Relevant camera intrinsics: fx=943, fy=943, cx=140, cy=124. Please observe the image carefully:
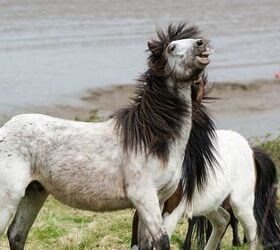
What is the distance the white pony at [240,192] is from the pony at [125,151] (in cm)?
117

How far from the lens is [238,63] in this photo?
18109 millimetres

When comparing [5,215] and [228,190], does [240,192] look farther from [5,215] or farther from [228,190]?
[5,215]

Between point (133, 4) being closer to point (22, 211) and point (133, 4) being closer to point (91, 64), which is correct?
point (91, 64)

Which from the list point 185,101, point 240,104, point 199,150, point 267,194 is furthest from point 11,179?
point 240,104

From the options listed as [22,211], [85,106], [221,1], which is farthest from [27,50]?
[22,211]

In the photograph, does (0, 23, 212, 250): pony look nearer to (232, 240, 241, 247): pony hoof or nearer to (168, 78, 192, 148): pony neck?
(168, 78, 192, 148): pony neck

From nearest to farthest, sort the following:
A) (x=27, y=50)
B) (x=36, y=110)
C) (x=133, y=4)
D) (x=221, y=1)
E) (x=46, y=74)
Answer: (x=36, y=110) → (x=46, y=74) → (x=27, y=50) → (x=133, y=4) → (x=221, y=1)

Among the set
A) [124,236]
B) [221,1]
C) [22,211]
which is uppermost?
[22,211]

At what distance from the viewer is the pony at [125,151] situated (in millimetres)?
5816

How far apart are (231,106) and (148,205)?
9992 millimetres

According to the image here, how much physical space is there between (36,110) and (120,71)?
2.93 metres

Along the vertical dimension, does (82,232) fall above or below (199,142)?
below

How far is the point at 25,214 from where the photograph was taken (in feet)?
20.5

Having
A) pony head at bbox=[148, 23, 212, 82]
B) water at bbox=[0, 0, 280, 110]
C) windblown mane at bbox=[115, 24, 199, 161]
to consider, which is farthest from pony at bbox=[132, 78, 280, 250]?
water at bbox=[0, 0, 280, 110]
